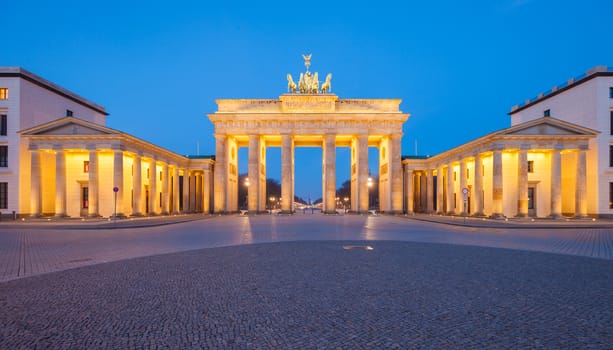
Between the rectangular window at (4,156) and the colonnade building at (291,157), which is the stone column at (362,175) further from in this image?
the rectangular window at (4,156)

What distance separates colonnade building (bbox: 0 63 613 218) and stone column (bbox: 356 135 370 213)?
15 centimetres

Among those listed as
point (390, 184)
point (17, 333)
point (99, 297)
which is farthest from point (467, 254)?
point (390, 184)

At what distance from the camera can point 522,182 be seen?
35.8 m

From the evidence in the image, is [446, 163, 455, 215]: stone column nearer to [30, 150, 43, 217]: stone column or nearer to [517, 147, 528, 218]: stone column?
[517, 147, 528, 218]: stone column

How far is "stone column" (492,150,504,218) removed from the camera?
3531 cm


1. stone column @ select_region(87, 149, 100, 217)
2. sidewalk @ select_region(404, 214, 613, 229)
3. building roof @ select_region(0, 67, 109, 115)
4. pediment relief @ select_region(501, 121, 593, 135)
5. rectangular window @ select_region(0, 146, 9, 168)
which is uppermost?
building roof @ select_region(0, 67, 109, 115)

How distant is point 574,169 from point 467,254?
1500 inches

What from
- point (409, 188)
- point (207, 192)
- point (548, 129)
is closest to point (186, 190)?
point (207, 192)

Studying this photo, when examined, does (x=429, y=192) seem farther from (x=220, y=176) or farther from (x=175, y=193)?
(x=175, y=193)

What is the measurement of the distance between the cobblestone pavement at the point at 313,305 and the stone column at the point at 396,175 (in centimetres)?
3832

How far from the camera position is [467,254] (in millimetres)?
11867

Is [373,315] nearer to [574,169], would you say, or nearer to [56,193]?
[56,193]

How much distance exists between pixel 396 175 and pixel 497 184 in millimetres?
14777

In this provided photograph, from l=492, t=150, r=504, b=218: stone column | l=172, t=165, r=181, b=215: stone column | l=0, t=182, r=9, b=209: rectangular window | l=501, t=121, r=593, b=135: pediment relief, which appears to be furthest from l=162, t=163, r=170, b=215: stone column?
l=501, t=121, r=593, b=135: pediment relief
